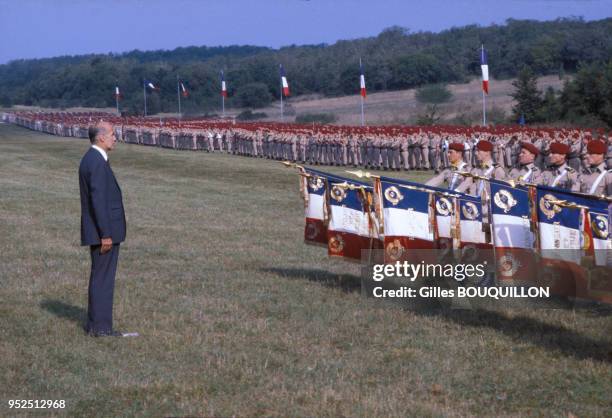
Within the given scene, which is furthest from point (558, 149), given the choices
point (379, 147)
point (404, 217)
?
point (379, 147)

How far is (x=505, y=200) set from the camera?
28.6 feet

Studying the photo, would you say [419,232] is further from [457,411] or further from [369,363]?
[457,411]

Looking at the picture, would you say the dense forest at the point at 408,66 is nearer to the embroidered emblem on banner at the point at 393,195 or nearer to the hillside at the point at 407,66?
the hillside at the point at 407,66

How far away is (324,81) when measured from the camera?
102 metres

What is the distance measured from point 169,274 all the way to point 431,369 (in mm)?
5356

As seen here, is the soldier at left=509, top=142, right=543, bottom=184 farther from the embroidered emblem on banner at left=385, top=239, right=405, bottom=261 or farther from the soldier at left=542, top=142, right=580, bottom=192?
the embroidered emblem on banner at left=385, top=239, right=405, bottom=261

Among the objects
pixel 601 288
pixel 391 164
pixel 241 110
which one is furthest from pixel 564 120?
pixel 241 110

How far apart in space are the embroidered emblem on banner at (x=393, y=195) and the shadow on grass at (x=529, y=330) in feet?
3.53

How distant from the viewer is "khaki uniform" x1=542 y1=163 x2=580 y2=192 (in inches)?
406

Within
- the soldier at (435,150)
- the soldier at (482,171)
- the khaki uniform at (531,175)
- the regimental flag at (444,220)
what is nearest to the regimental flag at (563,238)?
the regimental flag at (444,220)

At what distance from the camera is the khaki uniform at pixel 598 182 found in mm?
10023

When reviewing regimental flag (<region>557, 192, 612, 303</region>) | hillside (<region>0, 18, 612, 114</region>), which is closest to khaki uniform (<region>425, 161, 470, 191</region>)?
regimental flag (<region>557, 192, 612, 303</region>)

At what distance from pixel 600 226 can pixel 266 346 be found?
2888 millimetres

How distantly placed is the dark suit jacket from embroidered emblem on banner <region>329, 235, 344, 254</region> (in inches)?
106
